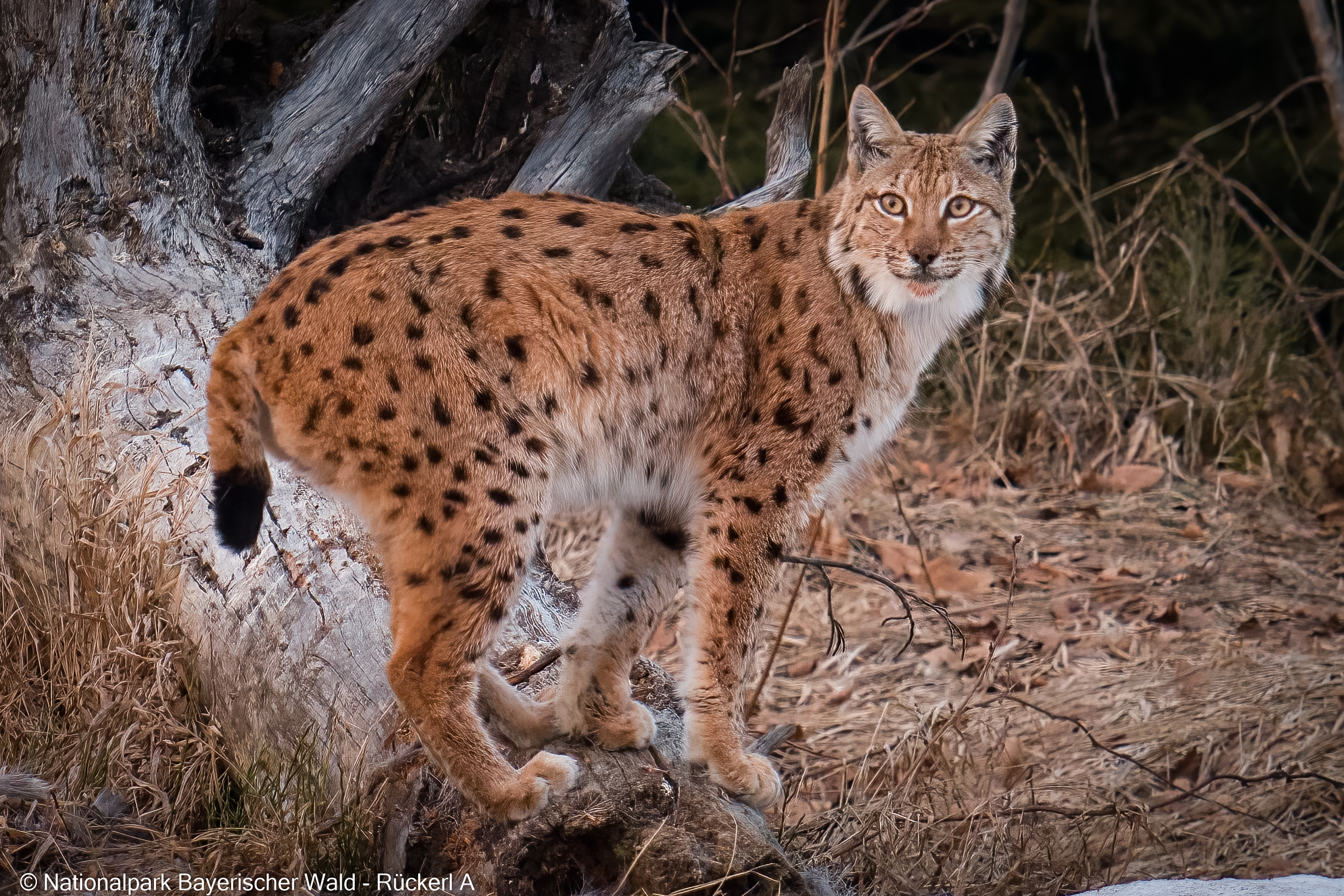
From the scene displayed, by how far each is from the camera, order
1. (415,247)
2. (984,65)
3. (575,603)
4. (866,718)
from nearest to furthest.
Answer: (415,247), (575,603), (866,718), (984,65)

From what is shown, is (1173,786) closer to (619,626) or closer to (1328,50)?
(619,626)

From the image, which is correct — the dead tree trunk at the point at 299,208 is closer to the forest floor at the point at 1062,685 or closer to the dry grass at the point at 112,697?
the dry grass at the point at 112,697

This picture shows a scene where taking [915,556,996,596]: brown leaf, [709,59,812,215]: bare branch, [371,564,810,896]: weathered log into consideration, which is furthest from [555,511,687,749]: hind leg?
[915,556,996,596]: brown leaf

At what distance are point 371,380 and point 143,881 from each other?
1272mm

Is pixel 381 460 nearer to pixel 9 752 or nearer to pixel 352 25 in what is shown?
pixel 9 752

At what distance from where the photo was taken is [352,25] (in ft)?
15.7

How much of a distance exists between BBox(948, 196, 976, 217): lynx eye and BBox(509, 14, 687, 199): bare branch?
146 cm

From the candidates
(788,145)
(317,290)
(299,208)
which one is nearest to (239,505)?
(317,290)

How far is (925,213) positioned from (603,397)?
1161 mm

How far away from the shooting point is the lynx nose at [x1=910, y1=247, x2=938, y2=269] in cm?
391

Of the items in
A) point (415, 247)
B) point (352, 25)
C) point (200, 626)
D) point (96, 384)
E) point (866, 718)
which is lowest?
point (866, 718)

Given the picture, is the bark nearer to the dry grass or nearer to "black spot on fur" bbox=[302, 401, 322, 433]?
"black spot on fur" bbox=[302, 401, 322, 433]

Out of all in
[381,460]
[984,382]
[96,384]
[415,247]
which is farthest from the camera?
[984,382]

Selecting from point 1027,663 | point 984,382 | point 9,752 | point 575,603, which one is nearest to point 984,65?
point 984,382
